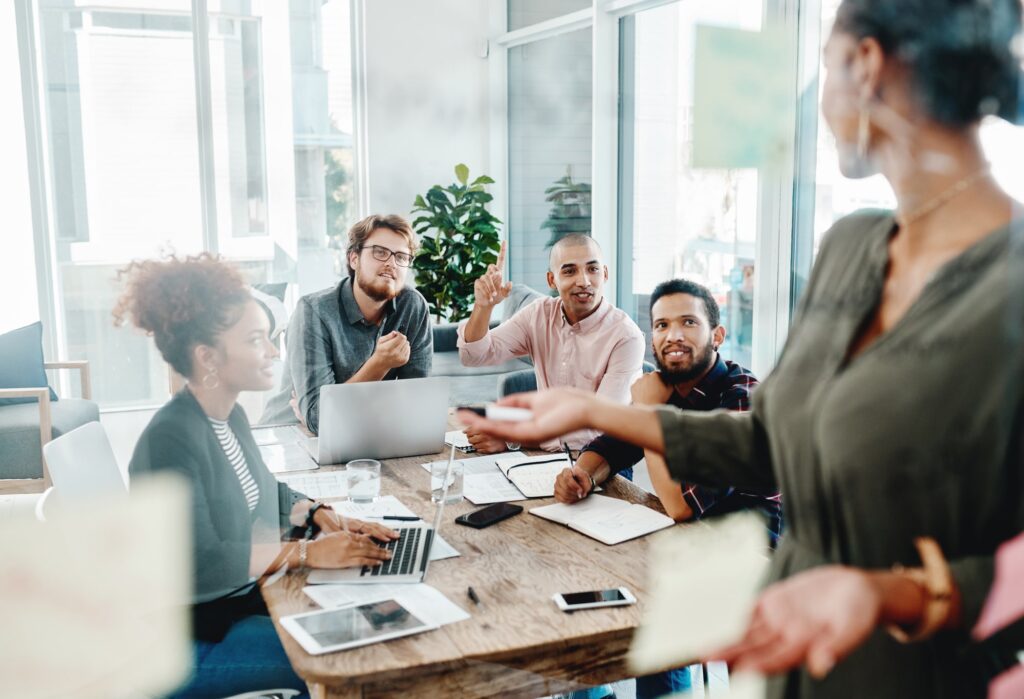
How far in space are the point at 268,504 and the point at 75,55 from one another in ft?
1.96

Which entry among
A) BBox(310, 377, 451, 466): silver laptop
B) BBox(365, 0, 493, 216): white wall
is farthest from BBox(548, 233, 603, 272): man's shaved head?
BBox(365, 0, 493, 216): white wall

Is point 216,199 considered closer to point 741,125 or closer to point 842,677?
point 741,125

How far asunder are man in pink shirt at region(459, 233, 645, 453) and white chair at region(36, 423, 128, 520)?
0.44m

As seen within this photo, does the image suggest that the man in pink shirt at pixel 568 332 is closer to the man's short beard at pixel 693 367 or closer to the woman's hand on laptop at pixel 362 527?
the man's short beard at pixel 693 367

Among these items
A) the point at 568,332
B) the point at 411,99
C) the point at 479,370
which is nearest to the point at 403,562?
the point at 479,370

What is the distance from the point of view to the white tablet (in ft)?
3.50

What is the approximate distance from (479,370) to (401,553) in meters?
0.30

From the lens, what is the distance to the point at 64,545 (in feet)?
3.34

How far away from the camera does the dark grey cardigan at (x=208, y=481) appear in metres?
0.98

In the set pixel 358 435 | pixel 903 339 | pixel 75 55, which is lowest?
pixel 358 435

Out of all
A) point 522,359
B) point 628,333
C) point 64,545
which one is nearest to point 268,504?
point 64,545

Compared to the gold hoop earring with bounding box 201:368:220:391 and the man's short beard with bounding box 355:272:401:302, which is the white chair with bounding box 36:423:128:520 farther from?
the man's short beard with bounding box 355:272:401:302

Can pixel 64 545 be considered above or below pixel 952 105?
below

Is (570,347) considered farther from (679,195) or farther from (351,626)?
(351,626)
